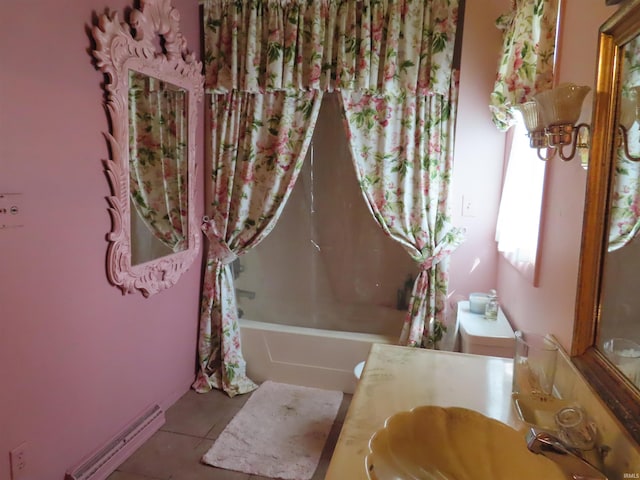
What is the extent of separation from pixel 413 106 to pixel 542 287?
1329mm

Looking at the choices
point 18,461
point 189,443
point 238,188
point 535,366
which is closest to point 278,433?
point 189,443

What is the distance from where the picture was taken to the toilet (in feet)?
6.52

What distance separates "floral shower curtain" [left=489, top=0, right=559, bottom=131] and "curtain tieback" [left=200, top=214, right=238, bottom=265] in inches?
68.7

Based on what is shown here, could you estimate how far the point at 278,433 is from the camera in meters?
2.32

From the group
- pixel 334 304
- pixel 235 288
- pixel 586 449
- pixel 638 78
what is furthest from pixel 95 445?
pixel 638 78

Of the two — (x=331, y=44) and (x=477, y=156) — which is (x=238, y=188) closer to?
(x=331, y=44)

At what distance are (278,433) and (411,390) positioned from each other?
1.34m

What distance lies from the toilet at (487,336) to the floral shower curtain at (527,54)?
3.40ft

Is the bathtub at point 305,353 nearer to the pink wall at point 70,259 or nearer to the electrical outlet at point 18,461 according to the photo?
the pink wall at point 70,259

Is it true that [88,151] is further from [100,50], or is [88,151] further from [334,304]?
[334,304]

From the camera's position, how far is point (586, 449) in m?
0.87

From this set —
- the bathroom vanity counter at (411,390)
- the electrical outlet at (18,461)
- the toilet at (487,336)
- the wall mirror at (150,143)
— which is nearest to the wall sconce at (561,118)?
the bathroom vanity counter at (411,390)

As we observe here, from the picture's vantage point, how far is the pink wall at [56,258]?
1491 millimetres

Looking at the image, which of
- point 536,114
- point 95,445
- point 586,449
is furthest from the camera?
point 95,445
